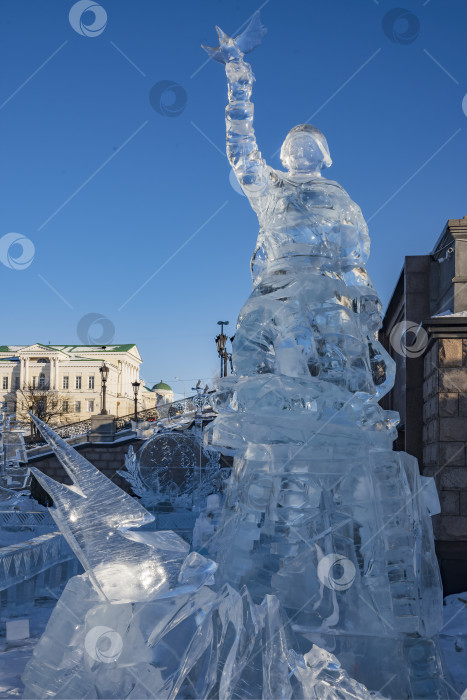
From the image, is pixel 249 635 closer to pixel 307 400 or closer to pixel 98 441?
pixel 307 400

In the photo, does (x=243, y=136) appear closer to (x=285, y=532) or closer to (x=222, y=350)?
(x=285, y=532)

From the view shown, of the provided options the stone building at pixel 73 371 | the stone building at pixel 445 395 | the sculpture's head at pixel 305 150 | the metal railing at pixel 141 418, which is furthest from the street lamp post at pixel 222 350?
the stone building at pixel 73 371

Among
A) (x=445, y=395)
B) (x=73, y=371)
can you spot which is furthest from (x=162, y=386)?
(x=445, y=395)

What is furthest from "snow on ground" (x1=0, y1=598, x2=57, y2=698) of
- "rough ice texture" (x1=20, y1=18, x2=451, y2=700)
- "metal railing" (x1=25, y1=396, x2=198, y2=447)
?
"metal railing" (x1=25, y1=396, x2=198, y2=447)

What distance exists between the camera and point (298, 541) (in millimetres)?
3174

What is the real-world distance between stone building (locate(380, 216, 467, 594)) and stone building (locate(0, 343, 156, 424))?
180 feet

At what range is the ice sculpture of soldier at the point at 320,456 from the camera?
9.96 ft

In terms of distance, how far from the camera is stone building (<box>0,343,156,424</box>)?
208 ft

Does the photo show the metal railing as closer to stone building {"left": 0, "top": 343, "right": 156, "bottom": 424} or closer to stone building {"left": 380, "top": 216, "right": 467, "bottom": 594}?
stone building {"left": 380, "top": 216, "right": 467, "bottom": 594}

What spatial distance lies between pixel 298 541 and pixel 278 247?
1899 mm

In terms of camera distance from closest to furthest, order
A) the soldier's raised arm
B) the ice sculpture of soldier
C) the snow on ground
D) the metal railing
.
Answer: the ice sculpture of soldier → the snow on ground → the soldier's raised arm → the metal railing

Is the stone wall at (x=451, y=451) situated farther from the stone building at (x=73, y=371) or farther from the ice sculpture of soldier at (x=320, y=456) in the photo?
the stone building at (x=73, y=371)

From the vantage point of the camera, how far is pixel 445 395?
6.72 m

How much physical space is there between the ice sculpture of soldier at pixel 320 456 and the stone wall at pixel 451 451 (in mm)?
3128
